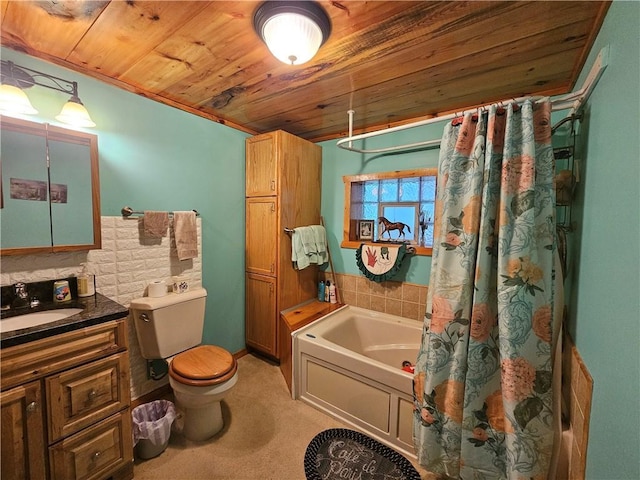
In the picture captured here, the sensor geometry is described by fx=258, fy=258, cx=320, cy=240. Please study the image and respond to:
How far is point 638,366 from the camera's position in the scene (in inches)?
25.4

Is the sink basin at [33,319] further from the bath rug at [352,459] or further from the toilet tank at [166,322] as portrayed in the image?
the bath rug at [352,459]

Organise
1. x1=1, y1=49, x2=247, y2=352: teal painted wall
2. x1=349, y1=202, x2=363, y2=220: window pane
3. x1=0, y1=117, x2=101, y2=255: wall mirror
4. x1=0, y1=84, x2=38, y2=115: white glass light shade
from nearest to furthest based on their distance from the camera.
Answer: x1=0, y1=84, x2=38, y2=115: white glass light shade, x1=0, y1=117, x2=101, y2=255: wall mirror, x1=1, y1=49, x2=247, y2=352: teal painted wall, x1=349, y1=202, x2=363, y2=220: window pane

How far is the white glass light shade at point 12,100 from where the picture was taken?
126cm

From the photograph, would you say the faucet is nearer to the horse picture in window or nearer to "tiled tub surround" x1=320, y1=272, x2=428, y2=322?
"tiled tub surround" x1=320, y1=272, x2=428, y2=322

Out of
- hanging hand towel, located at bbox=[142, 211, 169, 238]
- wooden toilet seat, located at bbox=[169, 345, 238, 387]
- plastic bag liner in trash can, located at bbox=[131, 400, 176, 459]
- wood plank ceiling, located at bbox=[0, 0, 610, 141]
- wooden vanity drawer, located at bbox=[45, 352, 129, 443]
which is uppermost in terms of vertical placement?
wood plank ceiling, located at bbox=[0, 0, 610, 141]

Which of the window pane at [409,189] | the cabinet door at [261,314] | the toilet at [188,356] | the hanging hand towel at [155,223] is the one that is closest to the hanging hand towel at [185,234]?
the hanging hand towel at [155,223]

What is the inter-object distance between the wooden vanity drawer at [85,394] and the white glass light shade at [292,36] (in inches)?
68.1

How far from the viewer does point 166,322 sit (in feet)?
6.07

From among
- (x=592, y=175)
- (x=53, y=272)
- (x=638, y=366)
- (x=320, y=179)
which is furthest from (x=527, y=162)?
(x=53, y=272)

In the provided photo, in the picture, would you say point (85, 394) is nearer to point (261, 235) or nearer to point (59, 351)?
point (59, 351)

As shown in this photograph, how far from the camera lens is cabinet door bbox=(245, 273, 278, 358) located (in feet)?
8.14

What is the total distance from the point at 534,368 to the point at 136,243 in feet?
7.97

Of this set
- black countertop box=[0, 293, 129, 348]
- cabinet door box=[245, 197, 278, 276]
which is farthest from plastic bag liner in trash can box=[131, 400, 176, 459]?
cabinet door box=[245, 197, 278, 276]

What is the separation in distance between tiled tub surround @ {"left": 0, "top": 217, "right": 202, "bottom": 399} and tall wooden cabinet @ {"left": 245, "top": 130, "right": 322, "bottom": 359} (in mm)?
689
